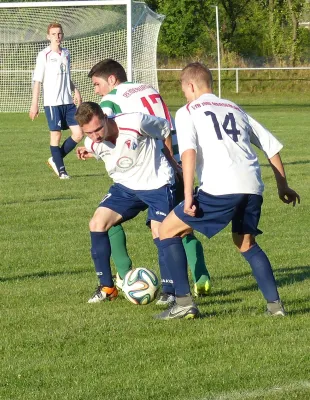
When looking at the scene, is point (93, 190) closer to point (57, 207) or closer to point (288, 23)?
point (57, 207)

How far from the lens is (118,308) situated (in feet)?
21.8

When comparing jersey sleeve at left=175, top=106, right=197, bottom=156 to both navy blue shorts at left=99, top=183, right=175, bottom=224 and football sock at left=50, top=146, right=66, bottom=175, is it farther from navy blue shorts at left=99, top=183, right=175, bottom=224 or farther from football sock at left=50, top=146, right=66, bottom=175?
football sock at left=50, top=146, right=66, bottom=175

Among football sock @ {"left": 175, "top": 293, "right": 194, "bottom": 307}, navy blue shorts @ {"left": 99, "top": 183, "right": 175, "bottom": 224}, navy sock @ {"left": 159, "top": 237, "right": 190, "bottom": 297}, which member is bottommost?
football sock @ {"left": 175, "top": 293, "right": 194, "bottom": 307}

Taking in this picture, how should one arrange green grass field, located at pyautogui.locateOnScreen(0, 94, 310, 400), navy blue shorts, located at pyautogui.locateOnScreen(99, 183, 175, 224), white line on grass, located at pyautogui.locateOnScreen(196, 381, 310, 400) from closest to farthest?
white line on grass, located at pyautogui.locateOnScreen(196, 381, 310, 400) → green grass field, located at pyautogui.locateOnScreen(0, 94, 310, 400) → navy blue shorts, located at pyautogui.locateOnScreen(99, 183, 175, 224)

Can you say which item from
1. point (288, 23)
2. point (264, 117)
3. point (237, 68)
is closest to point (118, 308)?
point (264, 117)

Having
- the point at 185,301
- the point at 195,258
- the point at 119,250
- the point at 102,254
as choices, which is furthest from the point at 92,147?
the point at 185,301

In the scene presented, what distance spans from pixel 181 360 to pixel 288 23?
51.1 m

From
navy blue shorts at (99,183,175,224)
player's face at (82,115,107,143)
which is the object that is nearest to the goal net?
navy blue shorts at (99,183,175,224)

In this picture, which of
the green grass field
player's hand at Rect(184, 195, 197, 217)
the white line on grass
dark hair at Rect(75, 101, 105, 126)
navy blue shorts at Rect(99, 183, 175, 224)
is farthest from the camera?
navy blue shorts at Rect(99, 183, 175, 224)

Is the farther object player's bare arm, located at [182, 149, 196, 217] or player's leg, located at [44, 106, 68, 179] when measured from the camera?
player's leg, located at [44, 106, 68, 179]

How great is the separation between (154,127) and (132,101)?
27.4 inches

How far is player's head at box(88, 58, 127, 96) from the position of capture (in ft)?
23.5

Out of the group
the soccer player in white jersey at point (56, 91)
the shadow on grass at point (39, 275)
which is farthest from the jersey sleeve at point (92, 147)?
the soccer player in white jersey at point (56, 91)

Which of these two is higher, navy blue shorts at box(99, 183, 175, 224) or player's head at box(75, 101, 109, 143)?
player's head at box(75, 101, 109, 143)
